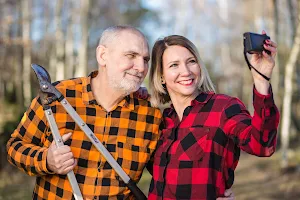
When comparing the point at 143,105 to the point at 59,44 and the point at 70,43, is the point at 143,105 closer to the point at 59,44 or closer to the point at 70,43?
the point at 59,44

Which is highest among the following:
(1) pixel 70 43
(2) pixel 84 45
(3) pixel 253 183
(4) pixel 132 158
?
(1) pixel 70 43

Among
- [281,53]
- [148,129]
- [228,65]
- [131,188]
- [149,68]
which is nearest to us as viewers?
[131,188]

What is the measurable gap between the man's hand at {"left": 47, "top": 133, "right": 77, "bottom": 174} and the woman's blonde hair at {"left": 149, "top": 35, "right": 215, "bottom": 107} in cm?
86

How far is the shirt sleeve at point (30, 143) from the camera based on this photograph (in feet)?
9.65

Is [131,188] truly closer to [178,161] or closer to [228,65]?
[178,161]

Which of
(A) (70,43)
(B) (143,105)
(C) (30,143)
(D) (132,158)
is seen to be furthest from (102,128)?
(A) (70,43)

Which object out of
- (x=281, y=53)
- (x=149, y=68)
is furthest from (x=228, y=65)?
(x=149, y=68)

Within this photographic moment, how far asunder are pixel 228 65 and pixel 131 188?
31.4m

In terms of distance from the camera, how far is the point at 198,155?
9.23 feet

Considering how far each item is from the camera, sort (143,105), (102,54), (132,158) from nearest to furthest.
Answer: (132,158)
(102,54)
(143,105)

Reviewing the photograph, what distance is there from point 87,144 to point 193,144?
79 centimetres

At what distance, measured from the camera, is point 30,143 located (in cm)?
310

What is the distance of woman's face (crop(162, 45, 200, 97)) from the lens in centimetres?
306

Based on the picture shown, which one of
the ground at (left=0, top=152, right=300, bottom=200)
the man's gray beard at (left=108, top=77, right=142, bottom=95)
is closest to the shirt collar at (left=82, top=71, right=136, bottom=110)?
the man's gray beard at (left=108, top=77, right=142, bottom=95)
